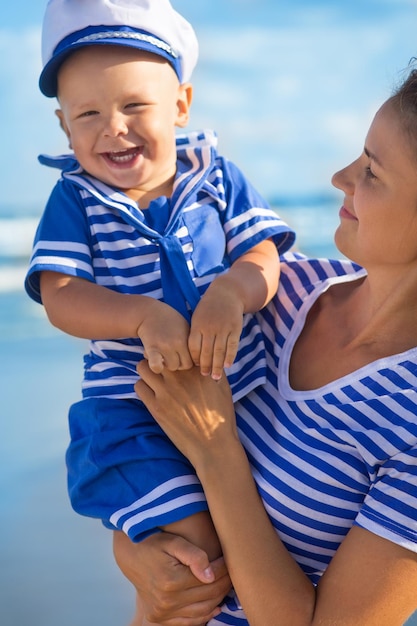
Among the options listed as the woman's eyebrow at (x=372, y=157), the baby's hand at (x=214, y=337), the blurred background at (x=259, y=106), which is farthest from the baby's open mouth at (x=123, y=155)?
the blurred background at (x=259, y=106)

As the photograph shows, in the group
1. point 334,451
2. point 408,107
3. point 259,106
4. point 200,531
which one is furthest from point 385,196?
point 259,106

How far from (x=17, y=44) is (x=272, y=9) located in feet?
6.53

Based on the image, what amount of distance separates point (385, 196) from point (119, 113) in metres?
0.55

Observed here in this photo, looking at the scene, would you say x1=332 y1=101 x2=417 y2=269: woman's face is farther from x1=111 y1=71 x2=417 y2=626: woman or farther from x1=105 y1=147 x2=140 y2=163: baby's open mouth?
x1=105 y1=147 x2=140 y2=163: baby's open mouth

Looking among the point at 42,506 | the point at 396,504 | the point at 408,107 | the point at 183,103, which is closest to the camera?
the point at 396,504

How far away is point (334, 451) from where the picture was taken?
1763 mm

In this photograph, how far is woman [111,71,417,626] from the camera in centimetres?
164

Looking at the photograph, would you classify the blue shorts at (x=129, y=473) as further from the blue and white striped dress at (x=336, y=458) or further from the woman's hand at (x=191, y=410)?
the blue and white striped dress at (x=336, y=458)

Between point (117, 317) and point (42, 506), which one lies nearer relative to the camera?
point (117, 317)

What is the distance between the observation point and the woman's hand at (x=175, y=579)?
69.5 inches

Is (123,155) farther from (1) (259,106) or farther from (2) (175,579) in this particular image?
(1) (259,106)

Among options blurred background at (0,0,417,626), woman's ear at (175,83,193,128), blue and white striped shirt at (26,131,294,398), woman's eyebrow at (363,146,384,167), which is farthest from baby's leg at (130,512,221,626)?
blurred background at (0,0,417,626)

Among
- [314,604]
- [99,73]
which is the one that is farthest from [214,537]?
[99,73]

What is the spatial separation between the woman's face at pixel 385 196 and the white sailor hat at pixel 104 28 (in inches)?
18.8
